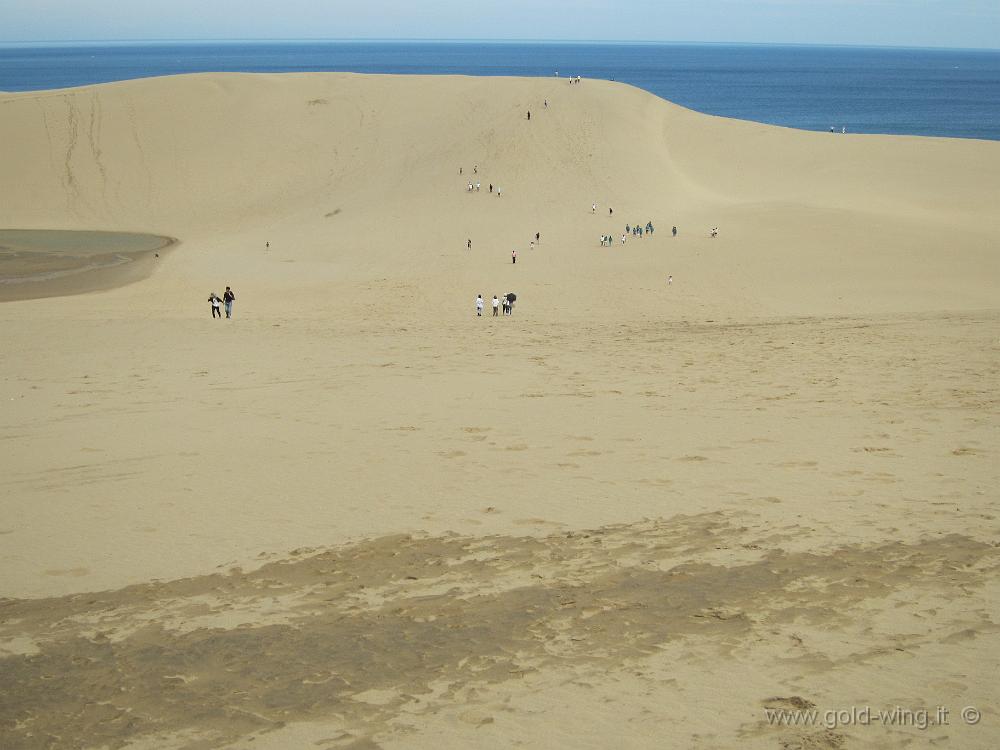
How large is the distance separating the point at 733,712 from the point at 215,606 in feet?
14.6

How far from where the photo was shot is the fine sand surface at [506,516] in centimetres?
691

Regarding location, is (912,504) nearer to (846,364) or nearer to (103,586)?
(846,364)

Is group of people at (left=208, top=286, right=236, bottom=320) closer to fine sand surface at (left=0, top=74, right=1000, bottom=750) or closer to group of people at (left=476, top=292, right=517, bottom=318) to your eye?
fine sand surface at (left=0, top=74, right=1000, bottom=750)

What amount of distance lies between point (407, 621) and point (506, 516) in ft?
7.83

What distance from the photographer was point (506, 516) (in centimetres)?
1025

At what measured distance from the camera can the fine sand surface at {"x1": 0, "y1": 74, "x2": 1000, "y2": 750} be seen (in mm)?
6906

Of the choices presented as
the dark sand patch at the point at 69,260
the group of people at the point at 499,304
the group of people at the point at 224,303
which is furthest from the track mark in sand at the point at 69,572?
the dark sand patch at the point at 69,260

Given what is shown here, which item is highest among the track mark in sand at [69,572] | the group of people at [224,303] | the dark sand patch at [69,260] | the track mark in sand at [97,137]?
the track mark in sand at [97,137]

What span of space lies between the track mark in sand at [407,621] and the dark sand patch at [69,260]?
24416 mm

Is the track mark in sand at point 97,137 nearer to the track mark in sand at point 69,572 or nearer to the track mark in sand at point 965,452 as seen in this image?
the track mark in sand at point 69,572

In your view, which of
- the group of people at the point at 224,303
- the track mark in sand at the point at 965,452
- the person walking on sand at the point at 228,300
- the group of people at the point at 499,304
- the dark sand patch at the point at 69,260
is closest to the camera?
the track mark in sand at the point at 965,452

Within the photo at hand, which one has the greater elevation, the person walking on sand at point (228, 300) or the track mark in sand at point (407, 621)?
the person walking on sand at point (228, 300)

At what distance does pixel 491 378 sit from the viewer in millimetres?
16266

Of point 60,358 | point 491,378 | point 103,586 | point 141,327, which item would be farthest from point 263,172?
point 103,586
